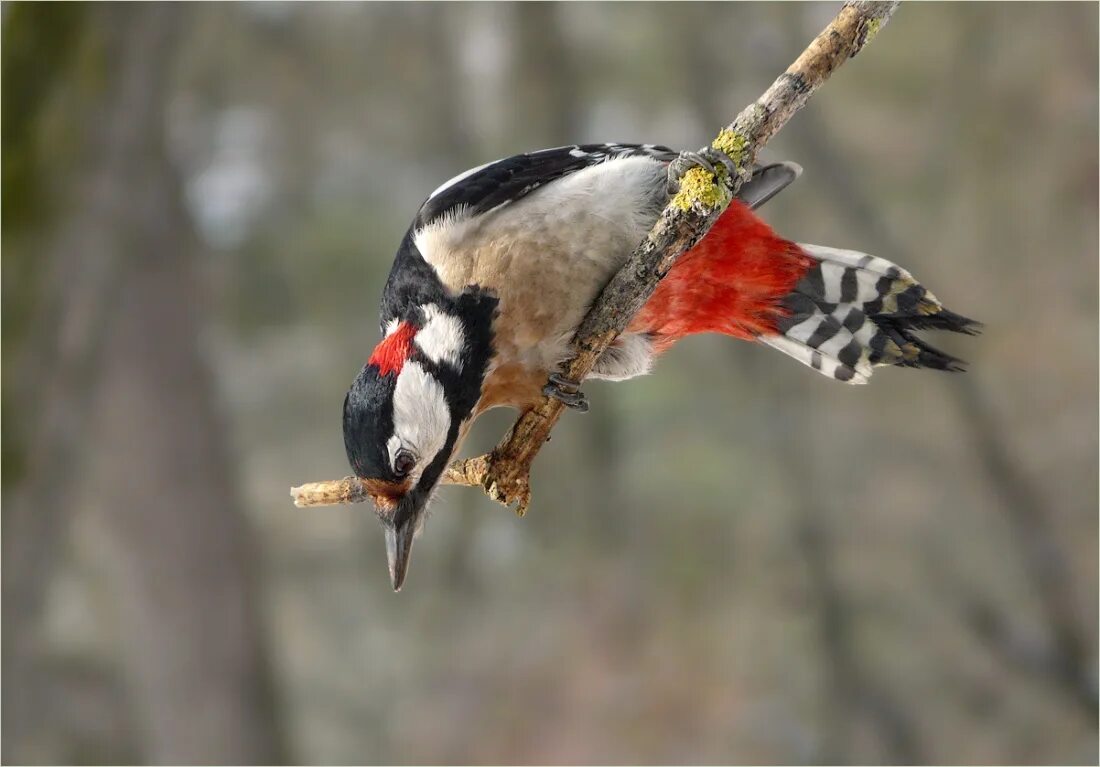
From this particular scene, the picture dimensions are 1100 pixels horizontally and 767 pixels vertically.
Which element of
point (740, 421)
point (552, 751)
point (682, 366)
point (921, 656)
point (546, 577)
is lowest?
point (552, 751)

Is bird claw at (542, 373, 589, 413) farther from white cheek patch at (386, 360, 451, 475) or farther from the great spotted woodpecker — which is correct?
white cheek patch at (386, 360, 451, 475)

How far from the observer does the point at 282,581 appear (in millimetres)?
10531

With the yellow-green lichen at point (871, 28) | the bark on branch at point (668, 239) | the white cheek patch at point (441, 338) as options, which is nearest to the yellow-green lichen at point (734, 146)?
the bark on branch at point (668, 239)

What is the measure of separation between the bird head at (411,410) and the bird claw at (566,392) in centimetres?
17

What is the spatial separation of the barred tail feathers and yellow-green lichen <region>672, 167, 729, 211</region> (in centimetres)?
90

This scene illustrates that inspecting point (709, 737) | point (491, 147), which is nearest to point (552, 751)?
point (709, 737)

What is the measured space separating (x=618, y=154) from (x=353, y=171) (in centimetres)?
665

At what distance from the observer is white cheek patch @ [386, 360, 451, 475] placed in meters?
2.04

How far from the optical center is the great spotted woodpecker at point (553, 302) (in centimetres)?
212

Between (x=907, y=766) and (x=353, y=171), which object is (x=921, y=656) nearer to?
(x=907, y=766)

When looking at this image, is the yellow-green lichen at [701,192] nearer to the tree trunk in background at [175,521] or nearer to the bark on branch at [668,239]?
the bark on branch at [668,239]

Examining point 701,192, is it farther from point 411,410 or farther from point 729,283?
point 729,283

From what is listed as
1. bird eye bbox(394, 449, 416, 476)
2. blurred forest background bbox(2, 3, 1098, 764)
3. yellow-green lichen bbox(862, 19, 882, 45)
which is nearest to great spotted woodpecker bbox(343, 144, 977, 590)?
bird eye bbox(394, 449, 416, 476)

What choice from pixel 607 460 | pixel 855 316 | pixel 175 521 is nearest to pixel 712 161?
pixel 855 316
